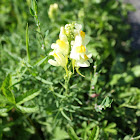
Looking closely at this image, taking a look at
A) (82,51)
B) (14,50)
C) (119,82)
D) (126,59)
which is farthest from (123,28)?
(82,51)

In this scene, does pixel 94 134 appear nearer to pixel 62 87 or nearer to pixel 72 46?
pixel 62 87

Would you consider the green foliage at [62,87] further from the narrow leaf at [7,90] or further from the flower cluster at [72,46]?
the flower cluster at [72,46]

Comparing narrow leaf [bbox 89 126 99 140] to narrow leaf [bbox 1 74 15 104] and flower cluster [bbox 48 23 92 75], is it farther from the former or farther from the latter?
narrow leaf [bbox 1 74 15 104]

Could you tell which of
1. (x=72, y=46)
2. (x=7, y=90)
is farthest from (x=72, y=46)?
(x=7, y=90)

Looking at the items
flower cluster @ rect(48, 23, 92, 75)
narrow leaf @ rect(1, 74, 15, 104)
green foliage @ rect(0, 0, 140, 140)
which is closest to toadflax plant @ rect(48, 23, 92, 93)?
flower cluster @ rect(48, 23, 92, 75)

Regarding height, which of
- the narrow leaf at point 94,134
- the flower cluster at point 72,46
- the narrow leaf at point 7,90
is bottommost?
the narrow leaf at point 94,134

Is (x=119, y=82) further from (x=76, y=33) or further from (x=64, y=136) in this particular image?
(x=76, y=33)

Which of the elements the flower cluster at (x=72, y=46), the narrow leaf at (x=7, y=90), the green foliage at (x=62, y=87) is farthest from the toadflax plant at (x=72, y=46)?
the narrow leaf at (x=7, y=90)

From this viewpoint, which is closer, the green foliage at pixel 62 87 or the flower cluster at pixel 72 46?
the flower cluster at pixel 72 46
